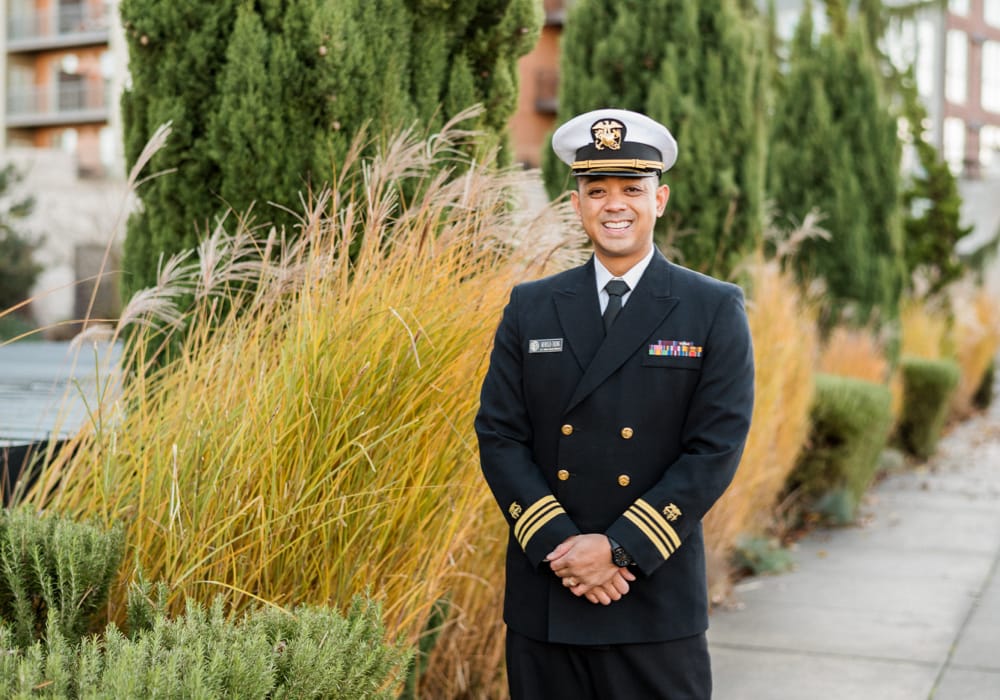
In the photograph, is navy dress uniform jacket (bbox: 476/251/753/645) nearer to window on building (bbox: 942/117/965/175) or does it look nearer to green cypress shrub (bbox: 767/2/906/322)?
green cypress shrub (bbox: 767/2/906/322)

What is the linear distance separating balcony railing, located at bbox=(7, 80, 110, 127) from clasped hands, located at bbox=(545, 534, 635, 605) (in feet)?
133

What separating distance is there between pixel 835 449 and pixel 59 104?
38.8 metres

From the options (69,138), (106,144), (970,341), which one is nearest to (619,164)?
(970,341)

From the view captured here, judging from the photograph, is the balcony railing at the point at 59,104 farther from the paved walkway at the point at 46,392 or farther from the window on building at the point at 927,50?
the paved walkway at the point at 46,392

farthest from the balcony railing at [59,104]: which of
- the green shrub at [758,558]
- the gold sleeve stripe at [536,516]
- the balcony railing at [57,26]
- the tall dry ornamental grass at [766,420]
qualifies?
the gold sleeve stripe at [536,516]

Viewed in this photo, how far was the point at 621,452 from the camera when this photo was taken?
254cm

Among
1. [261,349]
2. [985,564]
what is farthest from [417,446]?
[985,564]

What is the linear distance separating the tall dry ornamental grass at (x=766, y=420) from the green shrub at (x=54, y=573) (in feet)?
9.91

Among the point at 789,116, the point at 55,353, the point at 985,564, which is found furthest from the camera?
the point at 789,116

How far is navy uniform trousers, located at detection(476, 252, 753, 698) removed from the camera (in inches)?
98.2

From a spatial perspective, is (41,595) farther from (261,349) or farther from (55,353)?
(55,353)

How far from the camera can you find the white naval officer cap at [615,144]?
2.59 meters

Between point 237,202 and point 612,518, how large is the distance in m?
1.99

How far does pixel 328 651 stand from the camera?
2143 millimetres
